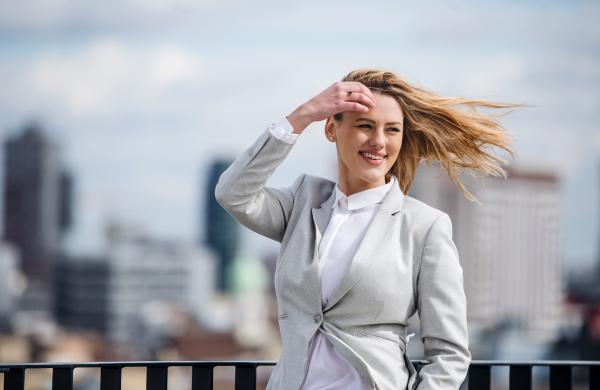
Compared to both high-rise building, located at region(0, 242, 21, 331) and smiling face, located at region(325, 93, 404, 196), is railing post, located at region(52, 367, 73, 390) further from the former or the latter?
high-rise building, located at region(0, 242, 21, 331)

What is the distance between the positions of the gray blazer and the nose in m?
0.19

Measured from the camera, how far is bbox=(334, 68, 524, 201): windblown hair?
6.86ft

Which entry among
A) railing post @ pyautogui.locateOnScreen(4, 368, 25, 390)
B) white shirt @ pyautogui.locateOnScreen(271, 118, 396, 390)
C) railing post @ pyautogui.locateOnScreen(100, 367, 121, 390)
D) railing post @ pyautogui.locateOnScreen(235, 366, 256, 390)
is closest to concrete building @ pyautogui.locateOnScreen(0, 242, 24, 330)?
railing post @ pyautogui.locateOnScreen(4, 368, 25, 390)

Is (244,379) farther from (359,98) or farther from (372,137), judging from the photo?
(359,98)

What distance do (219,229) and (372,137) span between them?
412 ft

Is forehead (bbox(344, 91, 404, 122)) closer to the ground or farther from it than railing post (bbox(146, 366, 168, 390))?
farther from it

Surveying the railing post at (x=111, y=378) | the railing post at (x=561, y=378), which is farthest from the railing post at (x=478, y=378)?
the railing post at (x=111, y=378)

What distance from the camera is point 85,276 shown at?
100875 mm

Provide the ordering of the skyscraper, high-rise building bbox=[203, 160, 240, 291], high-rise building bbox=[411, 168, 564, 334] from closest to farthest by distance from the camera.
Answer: high-rise building bbox=[411, 168, 564, 334] < the skyscraper < high-rise building bbox=[203, 160, 240, 291]

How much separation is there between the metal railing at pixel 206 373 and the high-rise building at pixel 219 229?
383ft

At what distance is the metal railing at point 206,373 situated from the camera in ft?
8.09

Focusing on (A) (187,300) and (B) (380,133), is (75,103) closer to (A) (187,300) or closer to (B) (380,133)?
(A) (187,300)

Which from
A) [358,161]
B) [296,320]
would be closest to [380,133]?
[358,161]

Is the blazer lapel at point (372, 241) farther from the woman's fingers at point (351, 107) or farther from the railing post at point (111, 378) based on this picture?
the railing post at point (111, 378)
